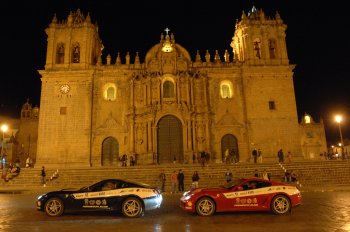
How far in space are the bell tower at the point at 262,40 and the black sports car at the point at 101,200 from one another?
26647mm

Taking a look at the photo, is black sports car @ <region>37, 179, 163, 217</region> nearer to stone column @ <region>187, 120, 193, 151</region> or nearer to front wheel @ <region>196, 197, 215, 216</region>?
front wheel @ <region>196, 197, 215, 216</region>

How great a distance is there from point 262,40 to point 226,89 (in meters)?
7.15

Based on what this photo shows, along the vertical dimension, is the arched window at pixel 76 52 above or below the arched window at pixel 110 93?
above

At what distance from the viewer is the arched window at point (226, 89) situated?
33.3 meters

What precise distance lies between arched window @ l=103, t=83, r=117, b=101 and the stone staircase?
10.5 m

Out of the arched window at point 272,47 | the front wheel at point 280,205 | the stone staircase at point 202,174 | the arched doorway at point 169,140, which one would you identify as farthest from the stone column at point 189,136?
the front wheel at point 280,205

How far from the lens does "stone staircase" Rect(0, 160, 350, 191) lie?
73.3ft

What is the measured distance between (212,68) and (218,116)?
18.0 ft

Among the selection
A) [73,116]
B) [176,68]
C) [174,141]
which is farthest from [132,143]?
[176,68]

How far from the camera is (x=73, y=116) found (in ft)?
104

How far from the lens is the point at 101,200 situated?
33.8 ft

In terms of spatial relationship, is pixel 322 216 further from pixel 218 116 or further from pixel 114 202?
pixel 218 116

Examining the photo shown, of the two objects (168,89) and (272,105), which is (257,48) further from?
(168,89)

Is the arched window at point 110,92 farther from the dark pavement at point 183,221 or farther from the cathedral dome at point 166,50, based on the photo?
the dark pavement at point 183,221
